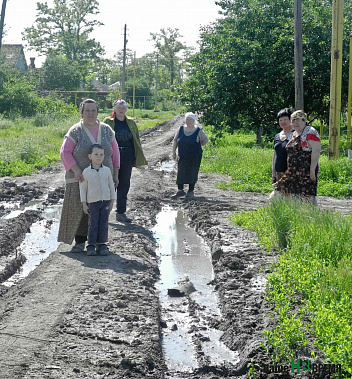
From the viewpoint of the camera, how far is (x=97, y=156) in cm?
686

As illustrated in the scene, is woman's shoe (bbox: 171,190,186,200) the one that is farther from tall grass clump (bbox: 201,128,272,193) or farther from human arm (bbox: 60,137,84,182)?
human arm (bbox: 60,137,84,182)

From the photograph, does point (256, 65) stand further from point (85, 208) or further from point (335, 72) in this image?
point (85, 208)

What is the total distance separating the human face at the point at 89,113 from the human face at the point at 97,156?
362mm

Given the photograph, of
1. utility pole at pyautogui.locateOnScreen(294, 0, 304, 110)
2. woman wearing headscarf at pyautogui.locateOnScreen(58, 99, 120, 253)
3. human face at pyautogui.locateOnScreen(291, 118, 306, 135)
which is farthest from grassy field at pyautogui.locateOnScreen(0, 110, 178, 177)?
human face at pyautogui.locateOnScreen(291, 118, 306, 135)

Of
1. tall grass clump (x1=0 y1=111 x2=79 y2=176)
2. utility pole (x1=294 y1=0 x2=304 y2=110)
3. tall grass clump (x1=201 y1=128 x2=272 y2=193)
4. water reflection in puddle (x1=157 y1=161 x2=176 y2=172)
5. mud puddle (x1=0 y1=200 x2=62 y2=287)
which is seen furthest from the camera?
water reflection in puddle (x1=157 y1=161 x2=176 y2=172)

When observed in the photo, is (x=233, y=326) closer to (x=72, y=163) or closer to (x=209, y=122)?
(x=72, y=163)

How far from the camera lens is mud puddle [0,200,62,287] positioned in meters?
6.81

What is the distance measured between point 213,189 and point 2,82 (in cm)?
2480

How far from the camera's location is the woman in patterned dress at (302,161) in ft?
23.1

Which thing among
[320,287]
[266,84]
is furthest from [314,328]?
[266,84]

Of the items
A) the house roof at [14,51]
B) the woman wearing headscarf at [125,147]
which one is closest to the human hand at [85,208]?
the woman wearing headscarf at [125,147]

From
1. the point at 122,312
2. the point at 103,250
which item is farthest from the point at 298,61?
the point at 122,312

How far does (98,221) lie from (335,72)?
10725 millimetres

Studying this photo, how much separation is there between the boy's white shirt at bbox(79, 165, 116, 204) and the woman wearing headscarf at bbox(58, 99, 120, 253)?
0.32 feet
